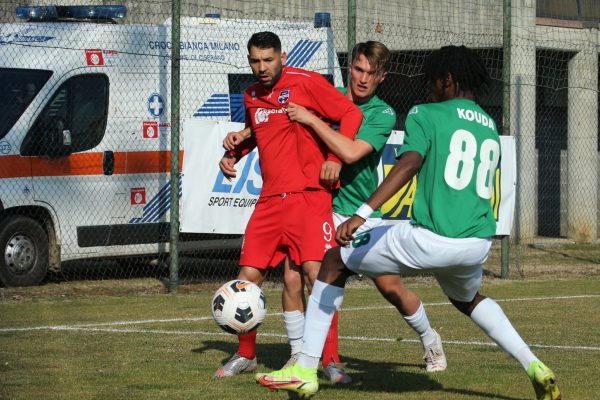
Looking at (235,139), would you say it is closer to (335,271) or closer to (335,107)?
(335,107)

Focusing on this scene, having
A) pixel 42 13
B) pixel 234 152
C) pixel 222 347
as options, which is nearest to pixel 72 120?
pixel 42 13

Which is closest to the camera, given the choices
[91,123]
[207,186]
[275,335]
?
[275,335]

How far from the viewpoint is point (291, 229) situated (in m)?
7.51

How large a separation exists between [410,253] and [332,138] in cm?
130

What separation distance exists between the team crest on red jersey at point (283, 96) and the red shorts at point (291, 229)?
1.98 feet

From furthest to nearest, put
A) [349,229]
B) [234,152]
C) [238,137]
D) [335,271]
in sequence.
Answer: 1. [234,152]
2. [238,137]
3. [335,271]
4. [349,229]

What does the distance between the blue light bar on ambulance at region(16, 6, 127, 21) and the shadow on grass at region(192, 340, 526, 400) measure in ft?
22.7

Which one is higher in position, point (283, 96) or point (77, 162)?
point (283, 96)

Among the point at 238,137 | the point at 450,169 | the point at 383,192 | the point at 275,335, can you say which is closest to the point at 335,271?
the point at 383,192

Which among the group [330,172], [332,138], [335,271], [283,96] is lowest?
[335,271]

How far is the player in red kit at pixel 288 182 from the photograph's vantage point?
24.5 feet

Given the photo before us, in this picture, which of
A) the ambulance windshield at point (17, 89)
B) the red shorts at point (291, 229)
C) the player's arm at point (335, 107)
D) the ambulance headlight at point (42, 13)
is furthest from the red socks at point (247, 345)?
the ambulance headlight at point (42, 13)

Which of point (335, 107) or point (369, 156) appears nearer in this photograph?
point (335, 107)

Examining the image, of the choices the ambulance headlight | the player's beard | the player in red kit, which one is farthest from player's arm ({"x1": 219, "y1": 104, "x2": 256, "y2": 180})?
the ambulance headlight
